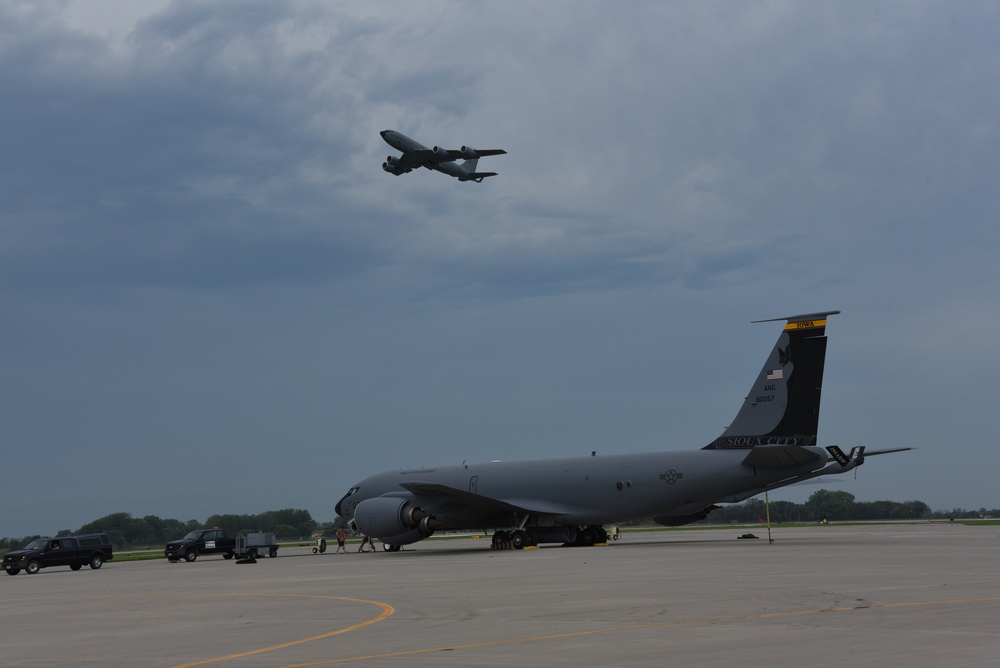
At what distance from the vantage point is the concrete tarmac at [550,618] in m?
10.5

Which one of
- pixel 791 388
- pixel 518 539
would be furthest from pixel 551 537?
pixel 791 388

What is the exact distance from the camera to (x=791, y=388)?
35.6 m

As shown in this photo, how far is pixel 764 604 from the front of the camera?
14766mm

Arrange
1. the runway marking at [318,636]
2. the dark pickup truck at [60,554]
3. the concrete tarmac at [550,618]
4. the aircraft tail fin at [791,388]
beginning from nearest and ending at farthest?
the concrete tarmac at [550,618] → the runway marking at [318,636] → the aircraft tail fin at [791,388] → the dark pickup truck at [60,554]

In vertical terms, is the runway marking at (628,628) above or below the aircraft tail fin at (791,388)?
below

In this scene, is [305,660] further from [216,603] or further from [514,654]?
[216,603]

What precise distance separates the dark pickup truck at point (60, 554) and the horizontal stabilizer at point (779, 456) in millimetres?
24788

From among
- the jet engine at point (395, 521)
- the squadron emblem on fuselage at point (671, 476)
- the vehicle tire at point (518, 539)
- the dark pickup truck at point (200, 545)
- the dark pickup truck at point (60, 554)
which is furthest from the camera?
the dark pickup truck at point (200, 545)

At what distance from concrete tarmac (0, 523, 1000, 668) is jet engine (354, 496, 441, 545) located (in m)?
16.0

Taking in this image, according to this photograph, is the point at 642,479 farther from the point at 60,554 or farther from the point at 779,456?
the point at 60,554

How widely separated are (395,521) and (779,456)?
15418 millimetres

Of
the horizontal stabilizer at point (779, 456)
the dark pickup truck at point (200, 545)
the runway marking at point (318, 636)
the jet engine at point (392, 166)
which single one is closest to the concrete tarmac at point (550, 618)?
the runway marking at point (318, 636)

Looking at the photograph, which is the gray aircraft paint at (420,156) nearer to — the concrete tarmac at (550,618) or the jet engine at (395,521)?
the jet engine at (395,521)

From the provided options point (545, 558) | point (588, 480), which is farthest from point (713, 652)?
point (588, 480)
